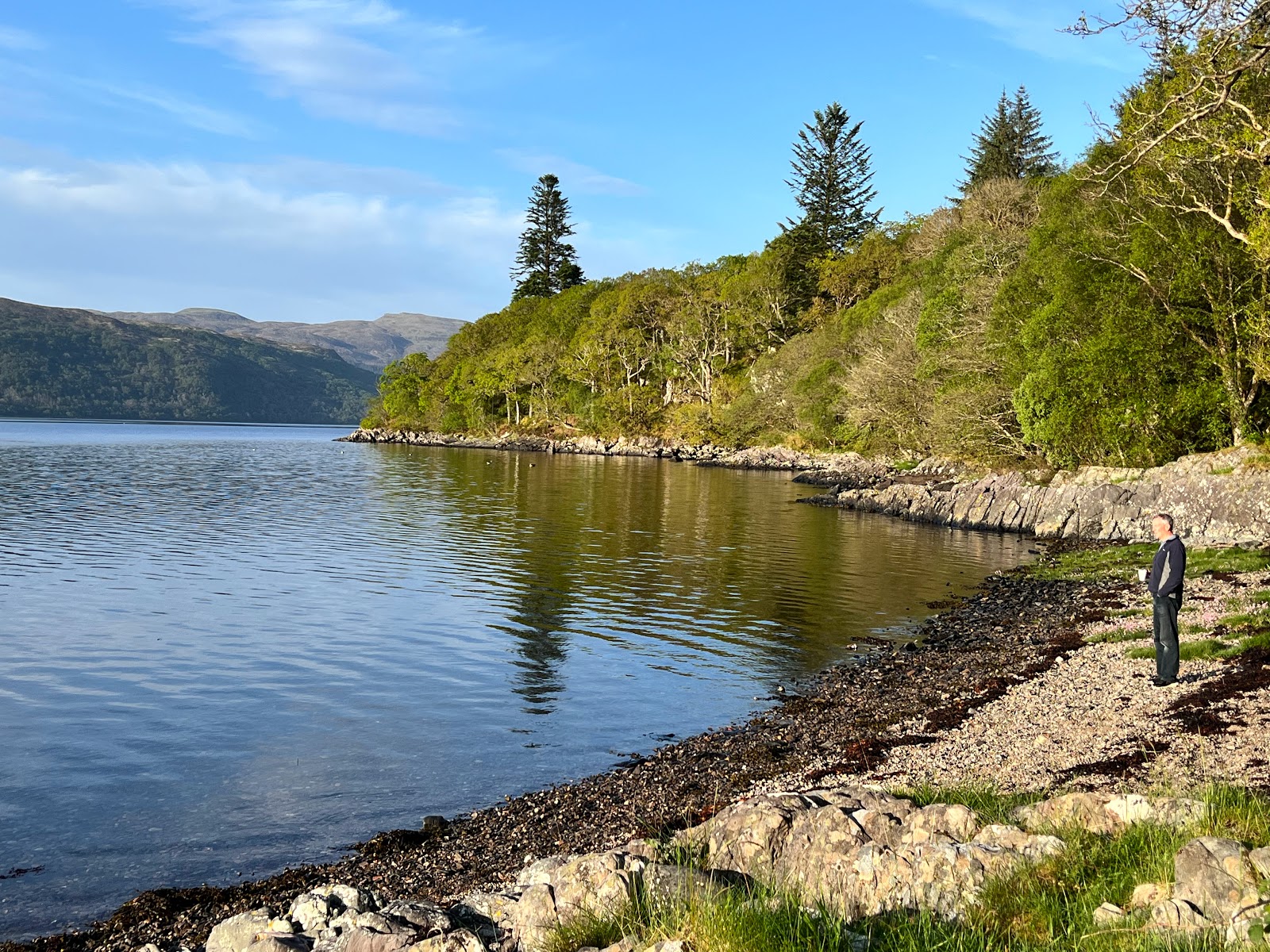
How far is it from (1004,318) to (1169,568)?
37815 millimetres

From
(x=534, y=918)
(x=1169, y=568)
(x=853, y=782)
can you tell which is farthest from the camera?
(x=1169, y=568)

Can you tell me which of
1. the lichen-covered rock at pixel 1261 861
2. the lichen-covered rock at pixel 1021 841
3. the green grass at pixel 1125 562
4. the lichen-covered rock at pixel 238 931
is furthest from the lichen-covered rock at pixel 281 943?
the green grass at pixel 1125 562

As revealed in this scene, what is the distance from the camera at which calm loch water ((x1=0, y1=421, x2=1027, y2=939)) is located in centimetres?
1199

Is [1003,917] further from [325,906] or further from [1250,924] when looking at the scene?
[325,906]

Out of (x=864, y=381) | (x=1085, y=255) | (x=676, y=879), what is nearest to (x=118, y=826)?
(x=676, y=879)

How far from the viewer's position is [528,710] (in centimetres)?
1666

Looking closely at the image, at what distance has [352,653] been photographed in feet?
67.2

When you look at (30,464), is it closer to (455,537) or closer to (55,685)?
(455,537)

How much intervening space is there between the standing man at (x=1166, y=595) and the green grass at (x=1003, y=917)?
7.57 meters

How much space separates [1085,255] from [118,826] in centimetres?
4202

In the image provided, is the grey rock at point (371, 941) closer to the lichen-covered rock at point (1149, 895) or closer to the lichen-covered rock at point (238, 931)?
the lichen-covered rock at point (238, 931)

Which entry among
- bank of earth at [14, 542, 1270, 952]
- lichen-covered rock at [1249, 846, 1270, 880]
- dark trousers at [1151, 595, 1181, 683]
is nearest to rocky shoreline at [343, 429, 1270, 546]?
bank of earth at [14, 542, 1270, 952]

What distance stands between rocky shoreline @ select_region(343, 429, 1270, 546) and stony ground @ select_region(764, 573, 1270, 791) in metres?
17.7

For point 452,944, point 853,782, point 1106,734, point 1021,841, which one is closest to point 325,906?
point 452,944
